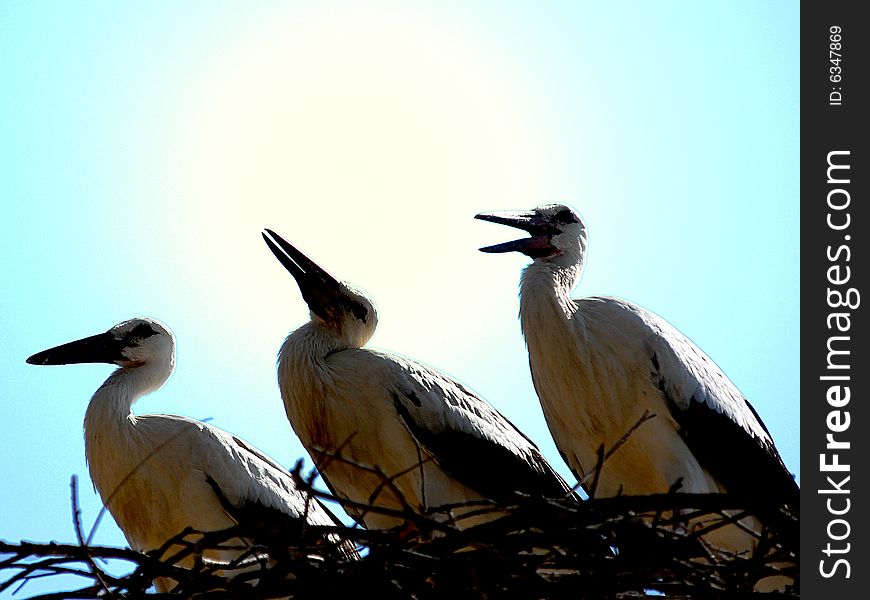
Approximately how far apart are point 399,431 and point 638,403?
0.97 meters

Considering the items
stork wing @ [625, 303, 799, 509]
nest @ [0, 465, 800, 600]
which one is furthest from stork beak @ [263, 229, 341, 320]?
nest @ [0, 465, 800, 600]

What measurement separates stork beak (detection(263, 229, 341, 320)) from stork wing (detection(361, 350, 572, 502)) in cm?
43

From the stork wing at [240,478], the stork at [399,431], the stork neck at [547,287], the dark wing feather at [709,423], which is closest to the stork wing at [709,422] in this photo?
the dark wing feather at [709,423]

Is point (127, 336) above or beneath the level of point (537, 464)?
above

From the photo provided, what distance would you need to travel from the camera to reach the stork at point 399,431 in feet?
16.9

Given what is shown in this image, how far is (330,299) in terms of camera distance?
5.78 metres

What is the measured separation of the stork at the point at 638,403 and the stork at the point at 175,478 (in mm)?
1051
